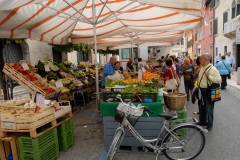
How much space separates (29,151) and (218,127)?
14.2 feet

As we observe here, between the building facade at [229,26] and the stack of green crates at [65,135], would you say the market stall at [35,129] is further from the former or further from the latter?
the building facade at [229,26]

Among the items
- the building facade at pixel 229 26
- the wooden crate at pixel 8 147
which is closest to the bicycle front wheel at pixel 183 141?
the wooden crate at pixel 8 147

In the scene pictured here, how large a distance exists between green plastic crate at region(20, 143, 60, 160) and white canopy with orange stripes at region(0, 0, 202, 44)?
2289 mm

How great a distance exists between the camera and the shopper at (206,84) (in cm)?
470

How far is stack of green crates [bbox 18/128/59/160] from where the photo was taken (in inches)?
137

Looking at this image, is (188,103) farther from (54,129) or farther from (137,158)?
(54,129)

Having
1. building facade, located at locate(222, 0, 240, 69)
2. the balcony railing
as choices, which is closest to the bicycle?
building facade, located at locate(222, 0, 240, 69)

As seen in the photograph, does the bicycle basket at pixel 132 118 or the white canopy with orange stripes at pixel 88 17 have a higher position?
the white canopy with orange stripes at pixel 88 17

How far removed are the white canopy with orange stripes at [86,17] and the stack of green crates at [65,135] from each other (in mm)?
2275

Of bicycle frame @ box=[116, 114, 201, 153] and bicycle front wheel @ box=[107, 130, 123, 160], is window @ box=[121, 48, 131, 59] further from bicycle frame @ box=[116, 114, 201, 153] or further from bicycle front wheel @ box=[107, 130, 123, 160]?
bicycle front wheel @ box=[107, 130, 123, 160]

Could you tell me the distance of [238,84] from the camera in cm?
1198

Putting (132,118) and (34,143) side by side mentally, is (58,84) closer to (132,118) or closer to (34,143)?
(34,143)

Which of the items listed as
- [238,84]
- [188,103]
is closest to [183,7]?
[188,103]

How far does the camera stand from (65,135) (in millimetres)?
4238
